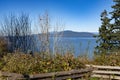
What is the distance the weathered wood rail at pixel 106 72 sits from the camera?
11.7 m

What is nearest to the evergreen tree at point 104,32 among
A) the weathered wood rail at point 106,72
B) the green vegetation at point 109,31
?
the green vegetation at point 109,31

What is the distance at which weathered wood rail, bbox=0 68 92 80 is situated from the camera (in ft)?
31.4

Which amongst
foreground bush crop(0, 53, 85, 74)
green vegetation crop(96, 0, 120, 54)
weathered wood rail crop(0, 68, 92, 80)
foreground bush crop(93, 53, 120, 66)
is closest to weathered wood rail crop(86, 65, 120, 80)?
weathered wood rail crop(0, 68, 92, 80)

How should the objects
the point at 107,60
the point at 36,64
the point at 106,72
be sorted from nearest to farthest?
1. the point at 36,64
2. the point at 106,72
3. the point at 107,60

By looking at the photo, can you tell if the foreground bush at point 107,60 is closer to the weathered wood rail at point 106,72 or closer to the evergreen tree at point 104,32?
the weathered wood rail at point 106,72

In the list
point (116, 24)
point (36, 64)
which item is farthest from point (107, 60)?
point (116, 24)

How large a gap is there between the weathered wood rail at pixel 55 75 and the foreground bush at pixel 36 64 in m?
0.38

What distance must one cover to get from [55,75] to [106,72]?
234 cm

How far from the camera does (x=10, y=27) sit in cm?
2309

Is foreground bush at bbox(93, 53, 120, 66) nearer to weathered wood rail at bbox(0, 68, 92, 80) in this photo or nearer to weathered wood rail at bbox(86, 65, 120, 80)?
weathered wood rail at bbox(86, 65, 120, 80)

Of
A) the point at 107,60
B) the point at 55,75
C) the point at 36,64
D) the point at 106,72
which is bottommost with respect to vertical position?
the point at 106,72

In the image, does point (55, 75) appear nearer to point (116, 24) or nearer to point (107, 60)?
point (107, 60)

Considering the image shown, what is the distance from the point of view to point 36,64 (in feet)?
36.2

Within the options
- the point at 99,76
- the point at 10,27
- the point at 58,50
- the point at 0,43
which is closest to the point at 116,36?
the point at 10,27
